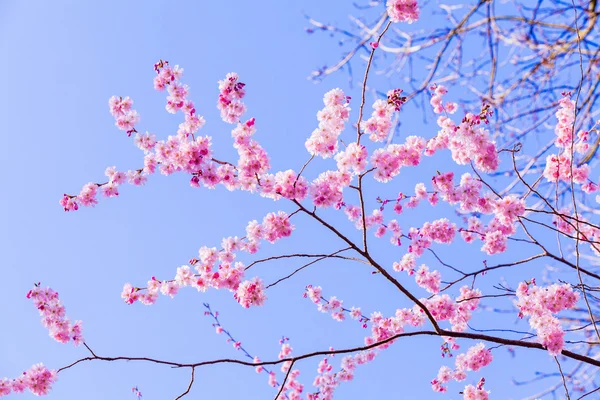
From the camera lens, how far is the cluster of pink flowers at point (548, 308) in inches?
131

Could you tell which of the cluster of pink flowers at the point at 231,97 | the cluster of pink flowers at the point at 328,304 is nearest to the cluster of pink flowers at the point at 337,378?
the cluster of pink flowers at the point at 328,304

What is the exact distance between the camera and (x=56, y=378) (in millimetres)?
4352

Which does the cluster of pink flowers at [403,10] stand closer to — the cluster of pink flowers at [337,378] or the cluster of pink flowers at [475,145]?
the cluster of pink flowers at [475,145]

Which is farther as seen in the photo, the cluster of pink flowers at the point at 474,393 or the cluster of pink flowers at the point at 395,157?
the cluster of pink flowers at the point at 474,393

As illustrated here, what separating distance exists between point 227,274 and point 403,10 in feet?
8.82

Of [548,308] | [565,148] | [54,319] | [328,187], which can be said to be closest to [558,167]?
[565,148]

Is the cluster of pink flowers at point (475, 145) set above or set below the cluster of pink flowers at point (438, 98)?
below

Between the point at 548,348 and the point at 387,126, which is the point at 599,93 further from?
the point at 548,348

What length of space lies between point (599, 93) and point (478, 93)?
43.1 inches

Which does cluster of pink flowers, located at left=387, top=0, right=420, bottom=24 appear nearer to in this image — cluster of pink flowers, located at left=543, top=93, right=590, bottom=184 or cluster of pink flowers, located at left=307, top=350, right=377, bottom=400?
cluster of pink flowers, located at left=543, top=93, right=590, bottom=184

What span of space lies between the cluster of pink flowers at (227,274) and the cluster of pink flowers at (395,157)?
90 cm

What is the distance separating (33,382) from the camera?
428 centimetres

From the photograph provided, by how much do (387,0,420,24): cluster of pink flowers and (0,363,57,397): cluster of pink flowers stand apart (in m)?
4.35

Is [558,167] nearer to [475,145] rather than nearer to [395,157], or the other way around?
[475,145]
